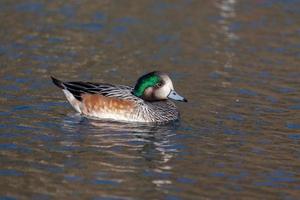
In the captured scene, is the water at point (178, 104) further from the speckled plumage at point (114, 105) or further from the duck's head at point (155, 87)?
the duck's head at point (155, 87)

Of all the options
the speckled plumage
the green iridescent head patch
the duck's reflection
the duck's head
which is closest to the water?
the duck's reflection

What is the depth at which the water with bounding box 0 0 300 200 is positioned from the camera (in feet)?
33.1

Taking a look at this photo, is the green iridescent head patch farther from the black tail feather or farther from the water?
the black tail feather

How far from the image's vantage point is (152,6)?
21031 mm

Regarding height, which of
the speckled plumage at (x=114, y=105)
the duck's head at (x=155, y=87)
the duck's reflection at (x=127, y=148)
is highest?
the duck's head at (x=155, y=87)

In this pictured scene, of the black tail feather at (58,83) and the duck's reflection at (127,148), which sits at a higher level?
the black tail feather at (58,83)

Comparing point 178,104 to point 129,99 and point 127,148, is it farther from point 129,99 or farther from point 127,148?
point 127,148

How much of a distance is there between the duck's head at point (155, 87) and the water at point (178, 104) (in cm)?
50

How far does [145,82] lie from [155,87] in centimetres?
18

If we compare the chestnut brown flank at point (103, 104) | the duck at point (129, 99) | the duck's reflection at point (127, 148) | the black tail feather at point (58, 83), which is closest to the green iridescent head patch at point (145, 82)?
the duck at point (129, 99)

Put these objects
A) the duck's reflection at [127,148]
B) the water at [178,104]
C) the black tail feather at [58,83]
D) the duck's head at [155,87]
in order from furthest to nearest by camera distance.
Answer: the black tail feather at [58,83] < the duck's head at [155,87] < the duck's reflection at [127,148] < the water at [178,104]

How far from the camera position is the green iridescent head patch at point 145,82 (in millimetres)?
13258

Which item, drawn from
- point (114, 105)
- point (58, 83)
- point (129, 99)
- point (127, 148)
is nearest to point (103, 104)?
point (114, 105)

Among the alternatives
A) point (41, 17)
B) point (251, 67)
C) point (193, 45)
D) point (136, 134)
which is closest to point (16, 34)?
point (41, 17)
